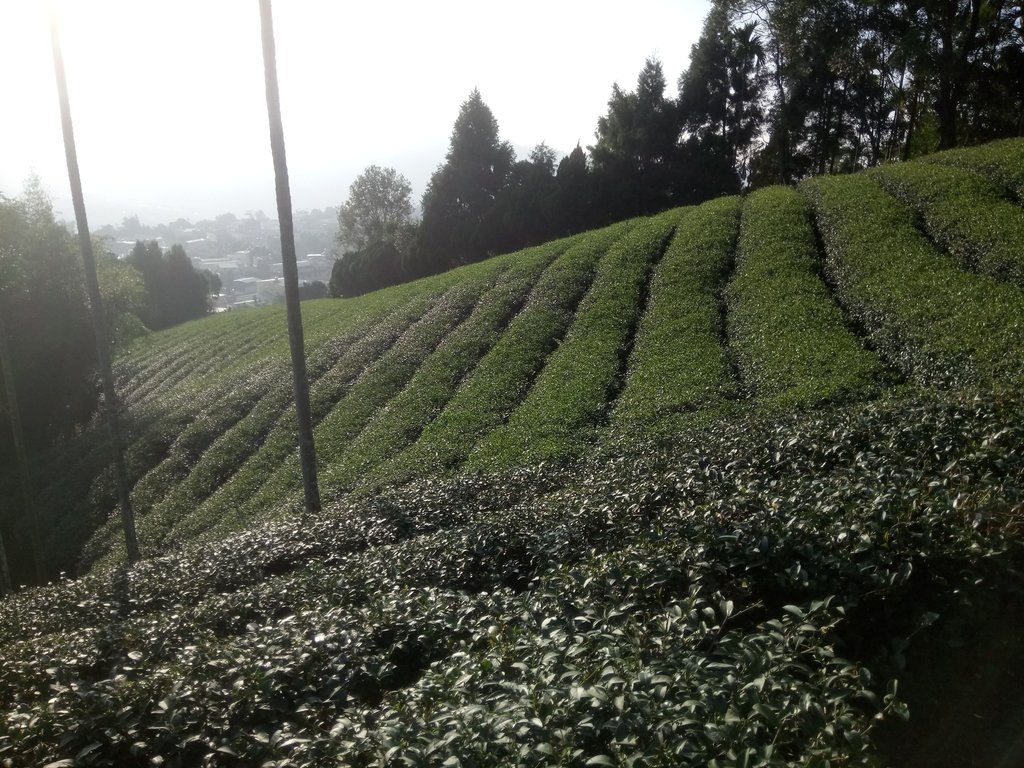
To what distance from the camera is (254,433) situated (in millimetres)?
27359

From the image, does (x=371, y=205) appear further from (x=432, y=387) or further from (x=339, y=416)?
(x=432, y=387)

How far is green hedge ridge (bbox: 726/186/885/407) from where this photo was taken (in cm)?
1608

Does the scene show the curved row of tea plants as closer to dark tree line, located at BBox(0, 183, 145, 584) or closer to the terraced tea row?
the terraced tea row

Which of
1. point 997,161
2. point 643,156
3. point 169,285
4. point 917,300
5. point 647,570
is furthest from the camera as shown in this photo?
point 169,285

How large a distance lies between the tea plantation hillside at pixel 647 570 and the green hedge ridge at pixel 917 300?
90mm

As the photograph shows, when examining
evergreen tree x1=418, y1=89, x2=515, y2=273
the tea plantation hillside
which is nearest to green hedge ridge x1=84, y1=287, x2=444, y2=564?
the tea plantation hillside

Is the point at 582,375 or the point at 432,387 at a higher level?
the point at 582,375

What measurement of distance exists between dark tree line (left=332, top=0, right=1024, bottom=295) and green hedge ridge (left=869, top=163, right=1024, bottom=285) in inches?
352

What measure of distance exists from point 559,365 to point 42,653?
649 inches

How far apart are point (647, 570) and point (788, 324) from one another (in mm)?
14986

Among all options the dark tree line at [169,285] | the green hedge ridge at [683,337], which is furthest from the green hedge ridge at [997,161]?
the dark tree line at [169,285]

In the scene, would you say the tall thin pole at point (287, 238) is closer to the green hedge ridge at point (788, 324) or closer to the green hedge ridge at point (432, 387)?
the green hedge ridge at point (432, 387)

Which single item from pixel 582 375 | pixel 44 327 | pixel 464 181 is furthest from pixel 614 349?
pixel 464 181

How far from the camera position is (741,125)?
4897 cm
